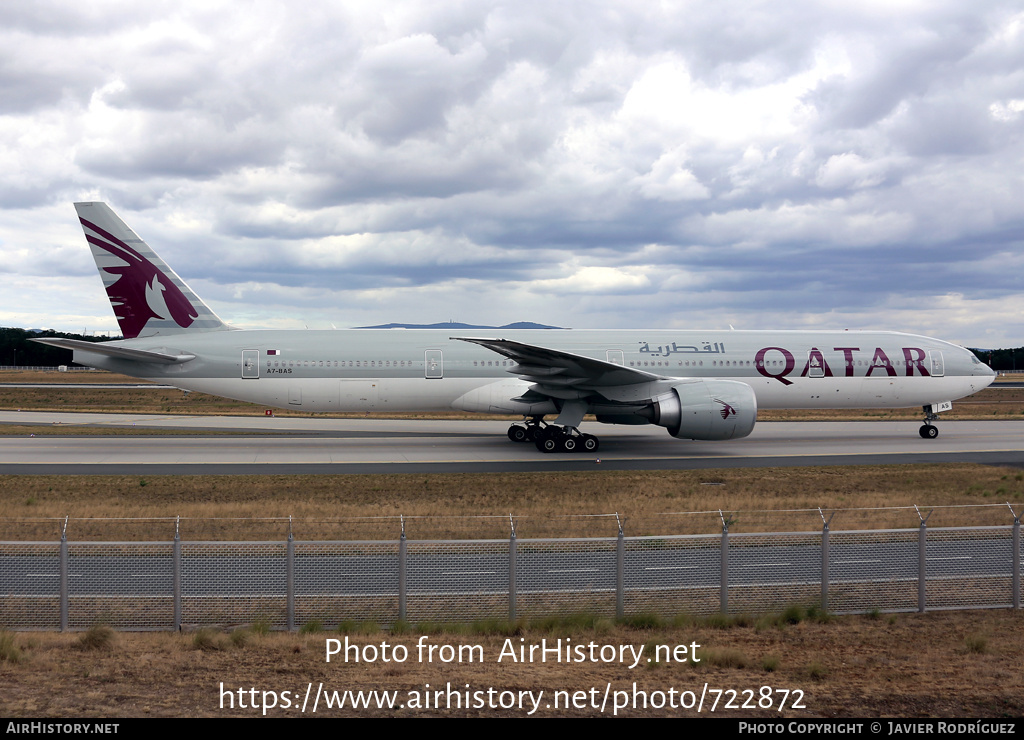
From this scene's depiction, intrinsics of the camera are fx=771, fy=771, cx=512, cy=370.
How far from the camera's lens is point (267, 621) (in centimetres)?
954

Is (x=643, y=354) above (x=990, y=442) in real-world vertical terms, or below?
above

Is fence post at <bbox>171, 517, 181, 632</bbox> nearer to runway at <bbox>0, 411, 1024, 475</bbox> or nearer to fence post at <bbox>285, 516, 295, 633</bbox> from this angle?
fence post at <bbox>285, 516, 295, 633</bbox>

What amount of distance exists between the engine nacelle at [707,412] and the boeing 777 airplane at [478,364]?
2.75 ft

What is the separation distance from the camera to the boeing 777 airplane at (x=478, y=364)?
26.4 metres

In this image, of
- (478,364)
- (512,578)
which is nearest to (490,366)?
(478,364)

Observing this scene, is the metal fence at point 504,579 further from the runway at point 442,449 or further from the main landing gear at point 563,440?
the main landing gear at point 563,440

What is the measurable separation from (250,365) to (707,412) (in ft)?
52.6

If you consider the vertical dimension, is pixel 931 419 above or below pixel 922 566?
above

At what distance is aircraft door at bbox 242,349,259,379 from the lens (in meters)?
A: 27.7

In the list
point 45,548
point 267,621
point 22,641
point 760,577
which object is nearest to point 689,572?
point 760,577

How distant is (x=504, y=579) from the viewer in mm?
10367

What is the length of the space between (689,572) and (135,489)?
14546 mm

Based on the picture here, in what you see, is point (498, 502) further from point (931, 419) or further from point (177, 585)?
point (931, 419)

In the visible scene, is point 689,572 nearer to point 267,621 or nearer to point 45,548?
point 267,621
